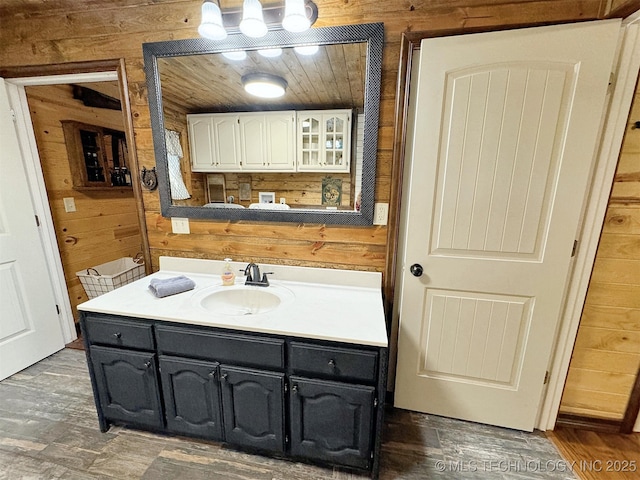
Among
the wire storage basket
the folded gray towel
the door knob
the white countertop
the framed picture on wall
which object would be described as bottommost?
the wire storage basket

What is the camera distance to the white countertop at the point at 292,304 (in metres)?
1.13

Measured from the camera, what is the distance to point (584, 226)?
1.27 m

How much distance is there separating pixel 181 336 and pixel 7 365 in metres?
1.72

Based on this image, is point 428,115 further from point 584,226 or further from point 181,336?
point 181,336

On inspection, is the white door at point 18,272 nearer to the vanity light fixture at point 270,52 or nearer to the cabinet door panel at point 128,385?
the cabinet door panel at point 128,385

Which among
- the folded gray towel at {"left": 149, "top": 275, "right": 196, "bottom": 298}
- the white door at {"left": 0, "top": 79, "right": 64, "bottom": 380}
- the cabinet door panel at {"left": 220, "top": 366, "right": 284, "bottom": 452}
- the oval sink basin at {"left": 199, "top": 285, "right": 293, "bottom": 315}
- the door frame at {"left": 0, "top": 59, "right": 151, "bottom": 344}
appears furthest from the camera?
the white door at {"left": 0, "top": 79, "right": 64, "bottom": 380}

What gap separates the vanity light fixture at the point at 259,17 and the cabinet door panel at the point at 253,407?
151cm

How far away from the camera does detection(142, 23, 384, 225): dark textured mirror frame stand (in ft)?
4.30

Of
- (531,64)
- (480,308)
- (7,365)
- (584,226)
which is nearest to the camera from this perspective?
(531,64)

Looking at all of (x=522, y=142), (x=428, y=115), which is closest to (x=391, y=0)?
(x=428, y=115)

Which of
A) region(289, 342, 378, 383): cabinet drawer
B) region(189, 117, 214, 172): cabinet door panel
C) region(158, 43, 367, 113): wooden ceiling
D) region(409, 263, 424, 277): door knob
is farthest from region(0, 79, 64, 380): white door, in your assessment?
region(409, 263, 424, 277): door knob

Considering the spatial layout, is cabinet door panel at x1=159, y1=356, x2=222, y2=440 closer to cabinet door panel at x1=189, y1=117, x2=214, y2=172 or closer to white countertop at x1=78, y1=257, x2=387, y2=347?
white countertop at x1=78, y1=257, x2=387, y2=347

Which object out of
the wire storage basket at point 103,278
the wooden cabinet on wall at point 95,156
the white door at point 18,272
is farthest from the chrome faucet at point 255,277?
the wooden cabinet on wall at point 95,156

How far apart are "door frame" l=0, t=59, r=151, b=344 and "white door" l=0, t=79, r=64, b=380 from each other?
58 millimetres
